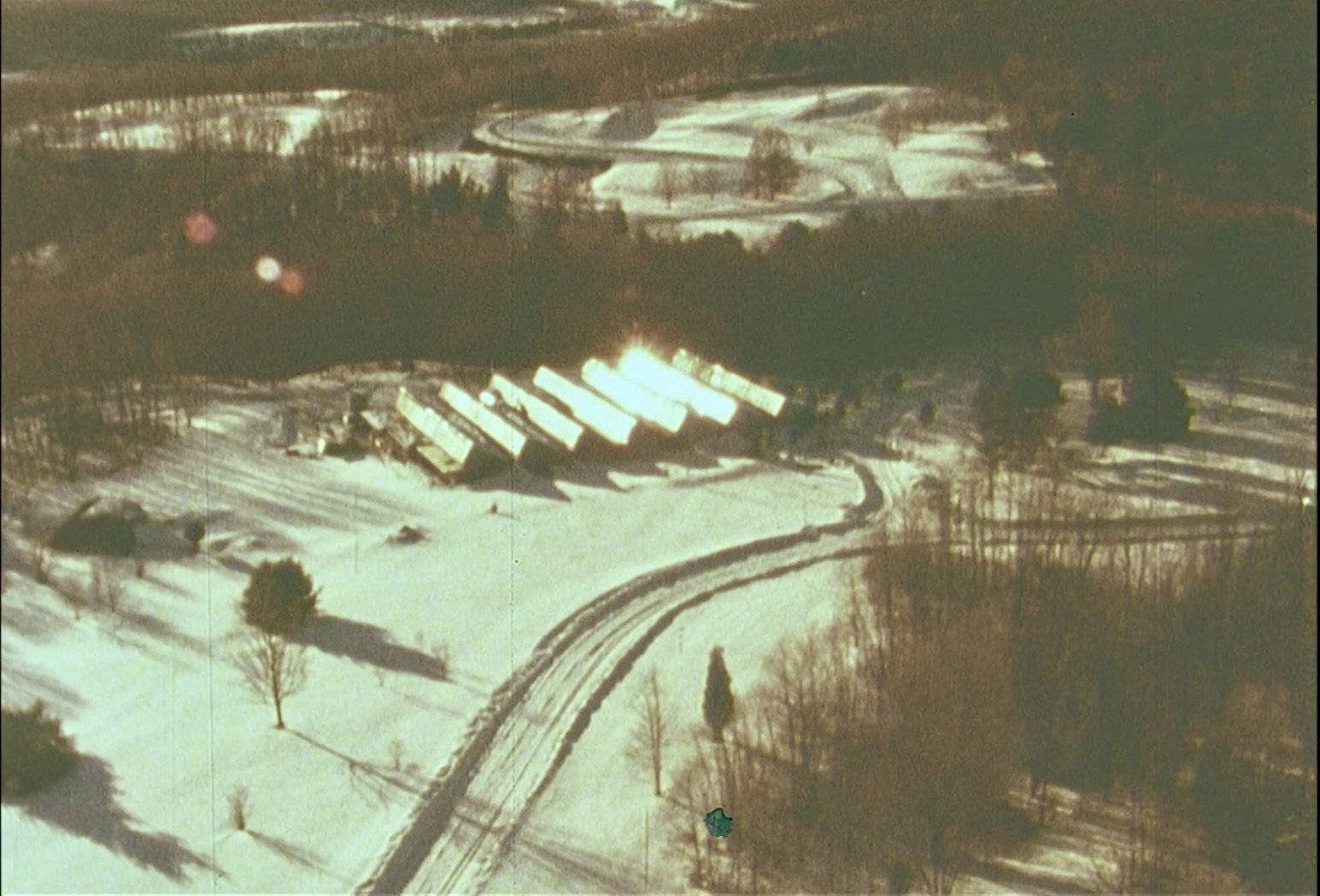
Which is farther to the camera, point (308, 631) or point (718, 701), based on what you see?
point (308, 631)

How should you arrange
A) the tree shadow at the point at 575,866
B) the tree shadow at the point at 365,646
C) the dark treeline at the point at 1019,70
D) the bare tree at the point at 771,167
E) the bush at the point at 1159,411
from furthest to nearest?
the bare tree at the point at 771,167, the bush at the point at 1159,411, the tree shadow at the point at 365,646, the dark treeline at the point at 1019,70, the tree shadow at the point at 575,866

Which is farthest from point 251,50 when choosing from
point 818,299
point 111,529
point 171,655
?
point 818,299

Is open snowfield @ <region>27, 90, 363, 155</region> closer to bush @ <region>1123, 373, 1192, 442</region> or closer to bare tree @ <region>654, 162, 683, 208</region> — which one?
bare tree @ <region>654, 162, 683, 208</region>

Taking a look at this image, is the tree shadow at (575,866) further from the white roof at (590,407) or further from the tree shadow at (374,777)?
the white roof at (590,407)

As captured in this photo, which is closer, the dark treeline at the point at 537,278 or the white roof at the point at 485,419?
the dark treeline at the point at 537,278

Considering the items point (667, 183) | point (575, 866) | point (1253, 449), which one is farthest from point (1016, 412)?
point (575, 866)

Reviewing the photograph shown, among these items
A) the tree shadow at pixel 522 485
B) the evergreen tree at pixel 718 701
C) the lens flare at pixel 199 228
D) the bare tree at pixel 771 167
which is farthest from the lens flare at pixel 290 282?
the bare tree at pixel 771 167

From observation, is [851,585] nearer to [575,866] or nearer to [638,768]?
[638,768]

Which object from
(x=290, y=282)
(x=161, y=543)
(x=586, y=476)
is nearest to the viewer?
(x=161, y=543)
